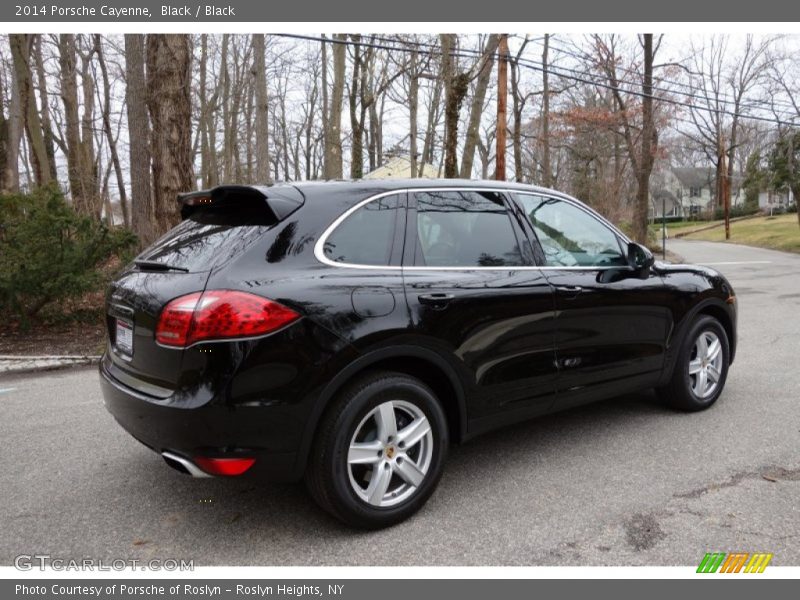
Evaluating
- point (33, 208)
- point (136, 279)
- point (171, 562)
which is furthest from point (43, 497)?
point (33, 208)

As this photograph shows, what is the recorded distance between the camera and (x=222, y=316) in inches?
105

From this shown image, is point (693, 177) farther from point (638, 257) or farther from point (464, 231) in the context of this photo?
point (464, 231)

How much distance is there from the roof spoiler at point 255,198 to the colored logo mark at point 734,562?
251cm

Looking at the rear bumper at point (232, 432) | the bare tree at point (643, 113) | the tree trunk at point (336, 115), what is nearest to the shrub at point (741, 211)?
the bare tree at point (643, 113)

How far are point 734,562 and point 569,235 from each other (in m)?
2.13

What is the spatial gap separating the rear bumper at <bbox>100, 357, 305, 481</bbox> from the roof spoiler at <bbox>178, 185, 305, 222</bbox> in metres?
0.94

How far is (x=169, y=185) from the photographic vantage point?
990 centimetres

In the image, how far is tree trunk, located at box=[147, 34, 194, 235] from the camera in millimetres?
A: 9703

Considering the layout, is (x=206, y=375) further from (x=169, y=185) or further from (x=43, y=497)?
(x=169, y=185)

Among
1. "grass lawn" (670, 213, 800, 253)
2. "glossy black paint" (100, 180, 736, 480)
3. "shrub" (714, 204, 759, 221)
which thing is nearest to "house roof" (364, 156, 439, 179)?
"grass lawn" (670, 213, 800, 253)

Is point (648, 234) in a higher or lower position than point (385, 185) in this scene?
lower

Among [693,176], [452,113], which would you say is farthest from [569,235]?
[693,176]

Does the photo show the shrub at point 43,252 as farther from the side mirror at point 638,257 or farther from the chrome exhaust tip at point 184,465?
the side mirror at point 638,257

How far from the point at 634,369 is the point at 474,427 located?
1512mm
